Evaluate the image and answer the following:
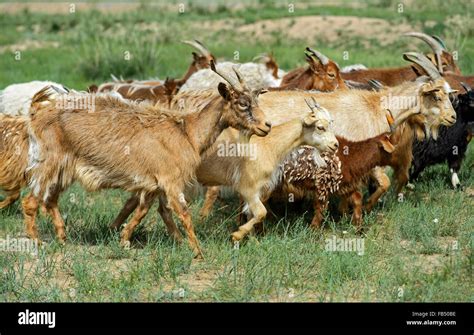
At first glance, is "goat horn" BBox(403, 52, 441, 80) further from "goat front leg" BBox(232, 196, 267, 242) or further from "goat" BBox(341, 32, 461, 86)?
"goat front leg" BBox(232, 196, 267, 242)

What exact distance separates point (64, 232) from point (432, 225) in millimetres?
3524

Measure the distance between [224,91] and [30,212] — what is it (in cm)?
213

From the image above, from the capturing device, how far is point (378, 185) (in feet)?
31.6

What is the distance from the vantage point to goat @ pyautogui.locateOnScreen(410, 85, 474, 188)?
10727 mm

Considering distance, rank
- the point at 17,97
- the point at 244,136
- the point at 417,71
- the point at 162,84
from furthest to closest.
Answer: the point at 162,84 → the point at 17,97 → the point at 417,71 → the point at 244,136

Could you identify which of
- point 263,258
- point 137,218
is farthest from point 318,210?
point 137,218

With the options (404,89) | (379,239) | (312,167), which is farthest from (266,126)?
(404,89)

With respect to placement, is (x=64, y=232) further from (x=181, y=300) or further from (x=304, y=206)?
(x=304, y=206)

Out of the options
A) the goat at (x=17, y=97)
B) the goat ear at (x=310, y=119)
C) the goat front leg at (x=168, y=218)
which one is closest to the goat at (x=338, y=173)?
the goat ear at (x=310, y=119)

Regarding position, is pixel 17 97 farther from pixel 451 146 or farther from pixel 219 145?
pixel 451 146

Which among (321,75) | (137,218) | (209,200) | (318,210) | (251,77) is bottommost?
(209,200)

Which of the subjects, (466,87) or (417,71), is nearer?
(466,87)

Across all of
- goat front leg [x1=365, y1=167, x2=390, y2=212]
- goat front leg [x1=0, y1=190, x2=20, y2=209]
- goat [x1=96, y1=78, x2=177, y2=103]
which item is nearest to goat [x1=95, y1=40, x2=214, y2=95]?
goat [x1=96, y1=78, x2=177, y2=103]
